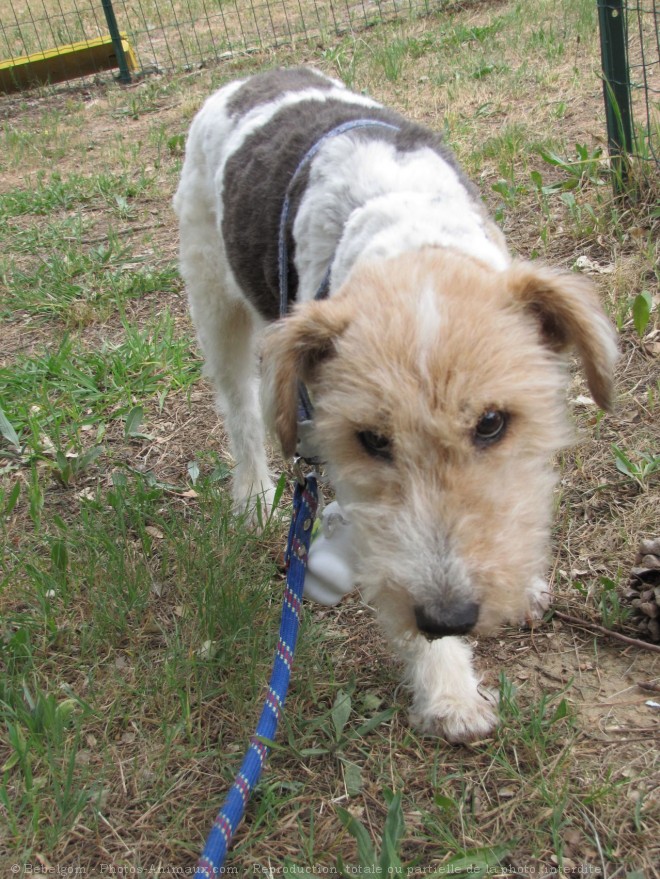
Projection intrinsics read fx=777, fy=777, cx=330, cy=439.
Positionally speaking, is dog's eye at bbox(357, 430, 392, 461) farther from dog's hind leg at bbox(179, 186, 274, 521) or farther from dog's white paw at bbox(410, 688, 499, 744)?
dog's hind leg at bbox(179, 186, 274, 521)

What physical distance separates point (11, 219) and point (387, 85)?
3.74 m

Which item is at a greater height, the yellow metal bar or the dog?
the yellow metal bar

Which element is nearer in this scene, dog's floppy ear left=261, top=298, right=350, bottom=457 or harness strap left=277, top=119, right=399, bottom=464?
dog's floppy ear left=261, top=298, right=350, bottom=457

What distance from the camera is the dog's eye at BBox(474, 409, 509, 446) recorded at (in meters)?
1.94

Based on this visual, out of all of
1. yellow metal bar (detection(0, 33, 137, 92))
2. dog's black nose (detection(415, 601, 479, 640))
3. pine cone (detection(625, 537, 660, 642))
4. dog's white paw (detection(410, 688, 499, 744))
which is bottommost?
dog's white paw (detection(410, 688, 499, 744))

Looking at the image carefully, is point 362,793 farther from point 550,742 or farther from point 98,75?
point 98,75

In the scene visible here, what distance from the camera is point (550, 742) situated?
223 cm

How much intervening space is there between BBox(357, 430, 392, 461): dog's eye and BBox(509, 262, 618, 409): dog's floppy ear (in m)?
0.54

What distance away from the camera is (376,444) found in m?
2.03

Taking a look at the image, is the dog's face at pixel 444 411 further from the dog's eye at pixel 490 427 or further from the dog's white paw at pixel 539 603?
the dog's white paw at pixel 539 603

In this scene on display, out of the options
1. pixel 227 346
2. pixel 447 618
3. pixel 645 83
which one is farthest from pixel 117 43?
pixel 447 618

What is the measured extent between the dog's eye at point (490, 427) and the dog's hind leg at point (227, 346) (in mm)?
1886

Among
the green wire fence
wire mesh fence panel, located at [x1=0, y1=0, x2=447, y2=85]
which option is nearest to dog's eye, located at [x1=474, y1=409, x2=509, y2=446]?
the green wire fence

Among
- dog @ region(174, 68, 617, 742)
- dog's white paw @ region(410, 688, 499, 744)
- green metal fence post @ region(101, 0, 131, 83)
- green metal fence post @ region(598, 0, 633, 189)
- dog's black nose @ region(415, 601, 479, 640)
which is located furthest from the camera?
green metal fence post @ region(101, 0, 131, 83)
